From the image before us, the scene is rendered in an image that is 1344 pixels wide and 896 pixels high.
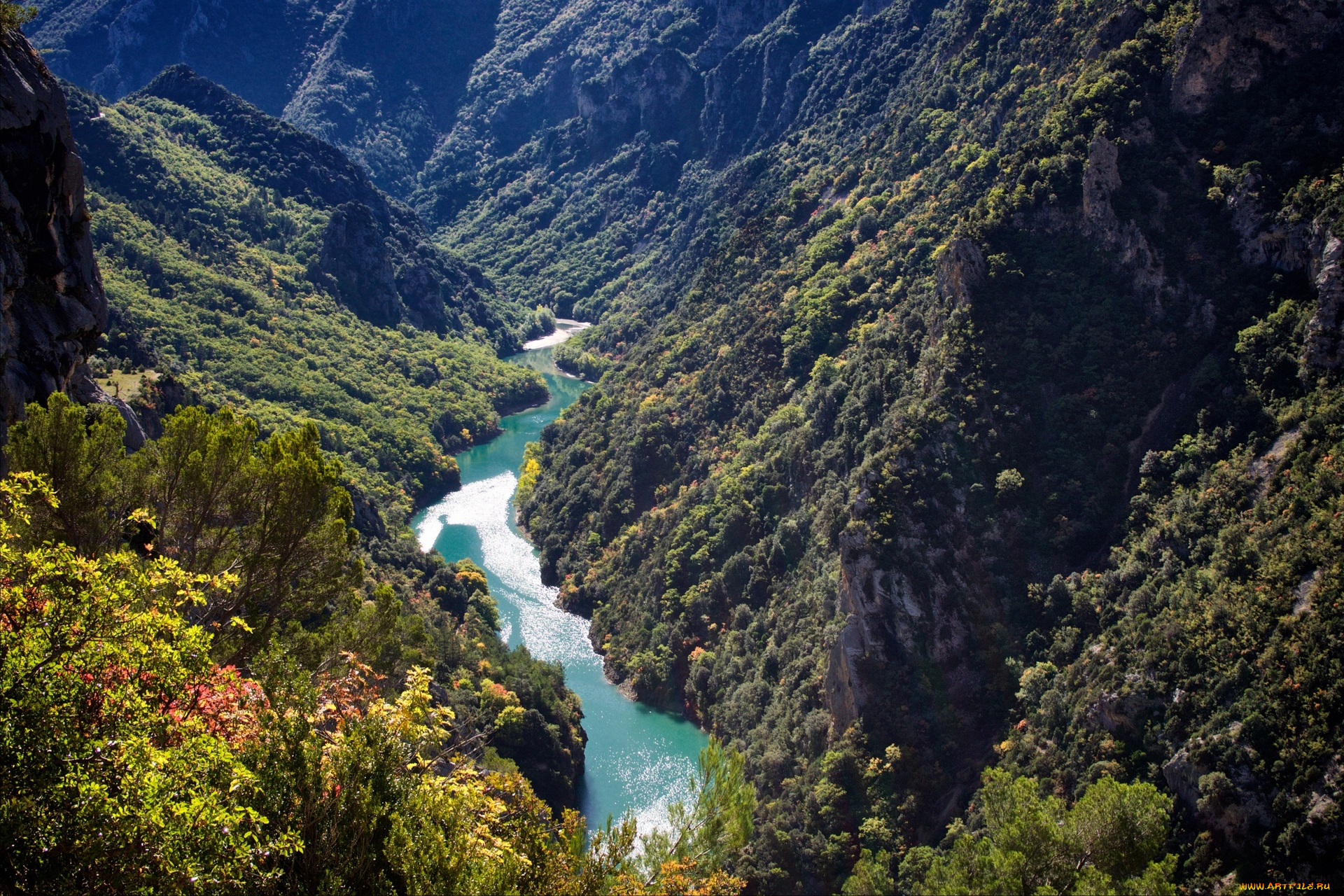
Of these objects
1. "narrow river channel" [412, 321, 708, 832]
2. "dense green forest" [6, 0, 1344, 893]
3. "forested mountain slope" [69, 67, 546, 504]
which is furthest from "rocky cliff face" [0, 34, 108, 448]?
"forested mountain slope" [69, 67, 546, 504]

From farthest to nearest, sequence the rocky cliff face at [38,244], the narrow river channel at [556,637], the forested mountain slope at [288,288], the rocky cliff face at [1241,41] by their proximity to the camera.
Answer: the forested mountain slope at [288,288]
the narrow river channel at [556,637]
the rocky cliff face at [1241,41]
the rocky cliff face at [38,244]

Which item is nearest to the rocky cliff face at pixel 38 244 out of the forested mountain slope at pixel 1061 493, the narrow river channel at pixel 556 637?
the forested mountain slope at pixel 1061 493

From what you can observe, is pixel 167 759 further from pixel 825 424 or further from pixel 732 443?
pixel 732 443

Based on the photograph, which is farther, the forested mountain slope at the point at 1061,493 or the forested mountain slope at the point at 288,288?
the forested mountain slope at the point at 288,288

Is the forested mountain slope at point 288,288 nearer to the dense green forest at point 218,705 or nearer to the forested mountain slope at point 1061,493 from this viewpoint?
the forested mountain slope at point 1061,493

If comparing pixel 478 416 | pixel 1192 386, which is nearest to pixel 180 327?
pixel 478 416

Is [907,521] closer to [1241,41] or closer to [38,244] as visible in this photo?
[1241,41]
